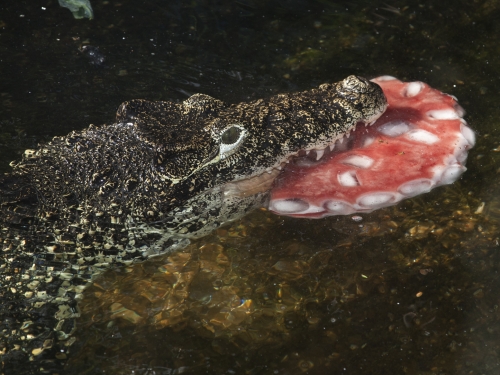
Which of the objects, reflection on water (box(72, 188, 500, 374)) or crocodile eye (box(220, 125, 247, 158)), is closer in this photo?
reflection on water (box(72, 188, 500, 374))

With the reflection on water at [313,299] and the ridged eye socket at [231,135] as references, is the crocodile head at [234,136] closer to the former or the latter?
the ridged eye socket at [231,135]

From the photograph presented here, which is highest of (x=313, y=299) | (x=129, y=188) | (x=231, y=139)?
(x=231, y=139)

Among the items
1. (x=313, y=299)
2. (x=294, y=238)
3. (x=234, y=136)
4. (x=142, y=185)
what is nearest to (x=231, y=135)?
(x=234, y=136)

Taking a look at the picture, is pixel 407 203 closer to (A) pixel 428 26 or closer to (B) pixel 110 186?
(B) pixel 110 186

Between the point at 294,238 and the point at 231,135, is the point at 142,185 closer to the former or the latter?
the point at 231,135

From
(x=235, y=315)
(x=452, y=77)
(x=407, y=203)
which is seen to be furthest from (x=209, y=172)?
(x=452, y=77)

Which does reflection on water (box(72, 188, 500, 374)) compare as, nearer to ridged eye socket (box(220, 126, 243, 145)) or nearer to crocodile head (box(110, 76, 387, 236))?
crocodile head (box(110, 76, 387, 236))

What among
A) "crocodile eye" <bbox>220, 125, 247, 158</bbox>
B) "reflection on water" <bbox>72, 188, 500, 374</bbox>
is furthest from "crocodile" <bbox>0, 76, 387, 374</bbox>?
"reflection on water" <bbox>72, 188, 500, 374</bbox>
